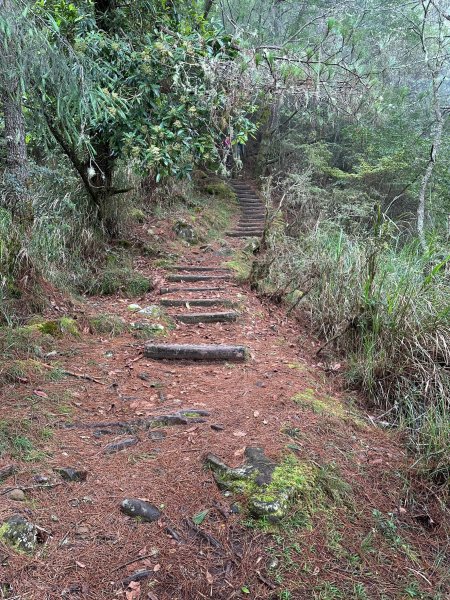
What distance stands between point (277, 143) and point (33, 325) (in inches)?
604

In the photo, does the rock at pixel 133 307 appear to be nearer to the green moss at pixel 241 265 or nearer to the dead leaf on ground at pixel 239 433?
the green moss at pixel 241 265

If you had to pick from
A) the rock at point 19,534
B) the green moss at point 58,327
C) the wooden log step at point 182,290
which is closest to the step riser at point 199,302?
the wooden log step at point 182,290

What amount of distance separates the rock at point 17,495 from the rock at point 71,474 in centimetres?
23

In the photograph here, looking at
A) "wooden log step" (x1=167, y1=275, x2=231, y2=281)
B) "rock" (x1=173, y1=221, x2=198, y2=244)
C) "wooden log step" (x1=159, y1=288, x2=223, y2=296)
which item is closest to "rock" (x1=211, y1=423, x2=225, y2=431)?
"wooden log step" (x1=159, y1=288, x2=223, y2=296)

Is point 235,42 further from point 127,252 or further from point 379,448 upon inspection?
point 379,448

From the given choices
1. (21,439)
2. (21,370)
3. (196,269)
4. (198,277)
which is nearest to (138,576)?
(21,439)

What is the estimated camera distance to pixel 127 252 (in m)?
7.04

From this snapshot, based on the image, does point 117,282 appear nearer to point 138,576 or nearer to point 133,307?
point 133,307

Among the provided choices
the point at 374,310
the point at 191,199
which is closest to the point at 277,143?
the point at 191,199

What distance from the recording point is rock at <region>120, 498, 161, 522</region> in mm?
1950

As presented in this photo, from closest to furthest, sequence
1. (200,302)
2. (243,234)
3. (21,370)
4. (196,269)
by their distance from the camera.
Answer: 1. (21,370)
2. (200,302)
3. (196,269)
4. (243,234)

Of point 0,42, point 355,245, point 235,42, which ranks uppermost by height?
point 235,42

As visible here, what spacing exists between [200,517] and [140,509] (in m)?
0.30

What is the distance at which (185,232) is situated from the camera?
358 inches
